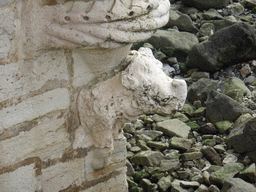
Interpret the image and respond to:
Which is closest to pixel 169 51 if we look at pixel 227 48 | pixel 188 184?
pixel 227 48

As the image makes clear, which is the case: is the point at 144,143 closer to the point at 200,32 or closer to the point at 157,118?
the point at 157,118

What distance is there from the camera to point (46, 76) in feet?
7.52

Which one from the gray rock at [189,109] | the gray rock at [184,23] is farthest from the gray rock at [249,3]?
the gray rock at [189,109]

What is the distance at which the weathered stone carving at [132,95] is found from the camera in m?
2.44

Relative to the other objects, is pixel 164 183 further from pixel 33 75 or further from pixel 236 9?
pixel 236 9

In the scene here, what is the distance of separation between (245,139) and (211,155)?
0.35 meters

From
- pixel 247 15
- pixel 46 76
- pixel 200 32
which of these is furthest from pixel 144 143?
pixel 247 15

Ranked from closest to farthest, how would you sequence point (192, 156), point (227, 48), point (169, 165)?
point (169, 165)
point (192, 156)
point (227, 48)

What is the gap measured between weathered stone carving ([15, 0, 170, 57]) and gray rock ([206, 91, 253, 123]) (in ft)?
8.52

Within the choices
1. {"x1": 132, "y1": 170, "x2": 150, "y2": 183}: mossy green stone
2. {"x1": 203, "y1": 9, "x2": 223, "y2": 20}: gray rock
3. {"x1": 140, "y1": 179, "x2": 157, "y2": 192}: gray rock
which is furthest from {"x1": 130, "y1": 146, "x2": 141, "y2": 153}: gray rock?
{"x1": 203, "y1": 9, "x2": 223, "y2": 20}: gray rock

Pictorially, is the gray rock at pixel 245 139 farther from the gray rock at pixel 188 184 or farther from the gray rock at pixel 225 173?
the gray rock at pixel 188 184

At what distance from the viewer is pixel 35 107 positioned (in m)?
2.29

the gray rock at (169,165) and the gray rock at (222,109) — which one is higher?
the gray rock at (222,109)

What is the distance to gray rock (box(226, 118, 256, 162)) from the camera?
3949mm
